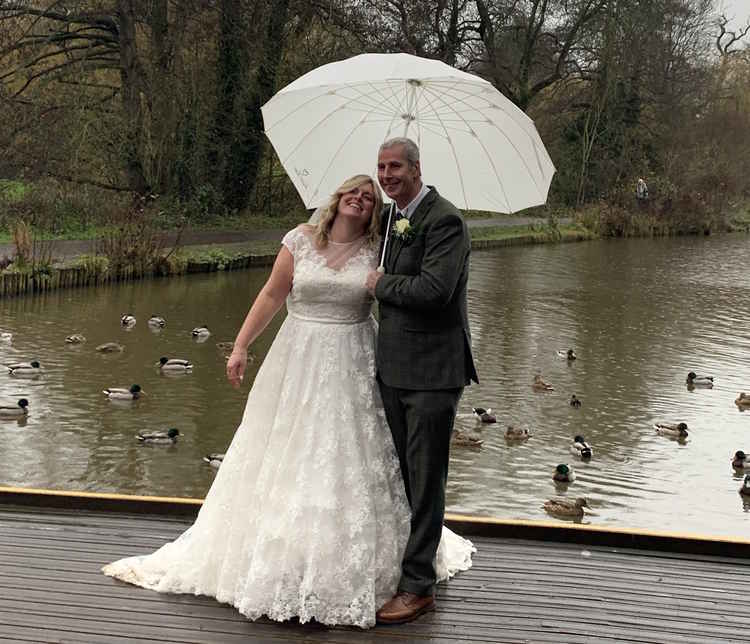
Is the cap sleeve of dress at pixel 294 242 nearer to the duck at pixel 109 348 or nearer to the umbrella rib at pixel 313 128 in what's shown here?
the umbrella rib at pixel 313 128

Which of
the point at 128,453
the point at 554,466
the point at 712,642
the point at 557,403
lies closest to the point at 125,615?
the point at 712,642

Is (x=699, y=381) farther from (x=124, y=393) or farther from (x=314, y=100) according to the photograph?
(x=314, y=100)

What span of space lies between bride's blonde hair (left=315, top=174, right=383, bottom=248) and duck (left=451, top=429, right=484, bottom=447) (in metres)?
5.26

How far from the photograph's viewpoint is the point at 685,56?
37.0 m

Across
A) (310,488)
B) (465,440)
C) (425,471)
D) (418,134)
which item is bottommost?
(465,440)

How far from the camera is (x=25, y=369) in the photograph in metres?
10.8

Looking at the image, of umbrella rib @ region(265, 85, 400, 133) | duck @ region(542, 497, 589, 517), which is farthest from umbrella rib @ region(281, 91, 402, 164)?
duck @ region(542, 497, 589, 517)

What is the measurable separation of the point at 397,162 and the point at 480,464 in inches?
210

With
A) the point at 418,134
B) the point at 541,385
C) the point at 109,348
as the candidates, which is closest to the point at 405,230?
the point at 418,134

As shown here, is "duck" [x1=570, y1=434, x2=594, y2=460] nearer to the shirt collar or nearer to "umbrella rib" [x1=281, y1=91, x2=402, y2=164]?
"umbrella rib" [x1=281, y1=91, x2=402, y2=164]

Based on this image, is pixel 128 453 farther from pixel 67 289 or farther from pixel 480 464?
pixel 67 289

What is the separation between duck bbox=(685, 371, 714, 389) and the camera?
11.6 m

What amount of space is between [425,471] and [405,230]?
2.91 feet

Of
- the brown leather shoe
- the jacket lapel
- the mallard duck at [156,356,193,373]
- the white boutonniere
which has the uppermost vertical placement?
the jacket lapel
